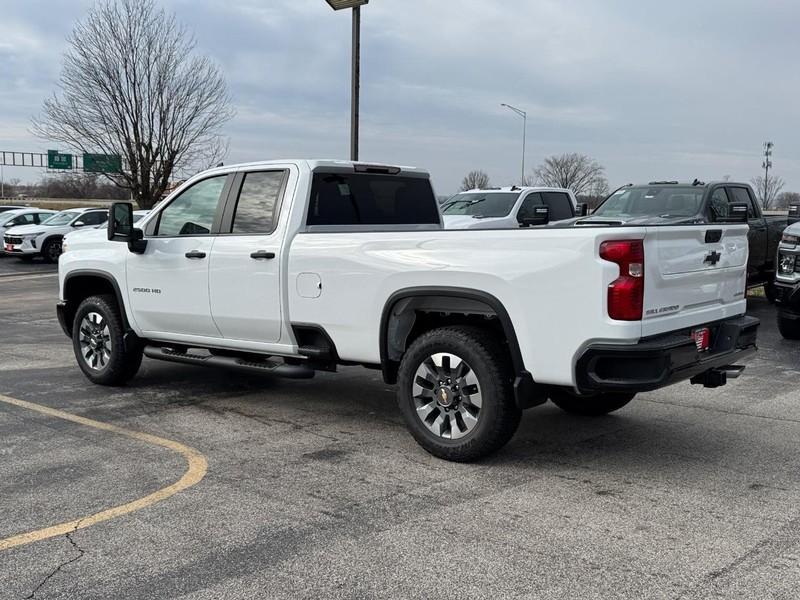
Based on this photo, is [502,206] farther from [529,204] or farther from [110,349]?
[110,349]

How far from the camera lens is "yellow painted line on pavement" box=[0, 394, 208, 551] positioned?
4039 mm

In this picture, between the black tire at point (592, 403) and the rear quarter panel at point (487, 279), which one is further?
the black tire at point (592, 403)

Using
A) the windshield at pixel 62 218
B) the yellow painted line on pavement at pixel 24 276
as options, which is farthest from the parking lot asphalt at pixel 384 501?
the windshield at pixel 62 218

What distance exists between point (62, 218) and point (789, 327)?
23871 millimetres

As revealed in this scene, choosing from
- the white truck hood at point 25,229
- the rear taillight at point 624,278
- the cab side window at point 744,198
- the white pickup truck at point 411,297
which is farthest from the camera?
the white truck hood at point 25,229

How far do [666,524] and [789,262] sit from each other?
269 inches

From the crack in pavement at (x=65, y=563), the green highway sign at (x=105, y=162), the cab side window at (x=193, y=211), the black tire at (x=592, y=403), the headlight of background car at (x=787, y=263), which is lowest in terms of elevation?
the crack in pavement at (x=65, y=563)

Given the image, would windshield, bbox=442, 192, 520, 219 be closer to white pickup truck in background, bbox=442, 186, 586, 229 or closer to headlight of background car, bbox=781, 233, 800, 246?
white pickup truck in background, bbox=442, 186, 586, 229

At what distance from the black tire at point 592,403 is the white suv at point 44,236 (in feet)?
71.0

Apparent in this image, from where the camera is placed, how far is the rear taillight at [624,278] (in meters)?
4.54

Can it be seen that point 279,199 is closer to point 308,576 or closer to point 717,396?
point 308,576

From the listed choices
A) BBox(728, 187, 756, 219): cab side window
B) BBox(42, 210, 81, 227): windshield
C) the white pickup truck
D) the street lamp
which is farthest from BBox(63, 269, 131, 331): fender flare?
BBox(42, 210, 81, 227): windshield

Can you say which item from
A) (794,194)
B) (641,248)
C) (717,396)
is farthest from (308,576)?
(794,194)

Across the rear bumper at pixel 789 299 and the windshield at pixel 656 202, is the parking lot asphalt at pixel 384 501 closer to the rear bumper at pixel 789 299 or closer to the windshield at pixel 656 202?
the rear bumper at pixel 789 299
